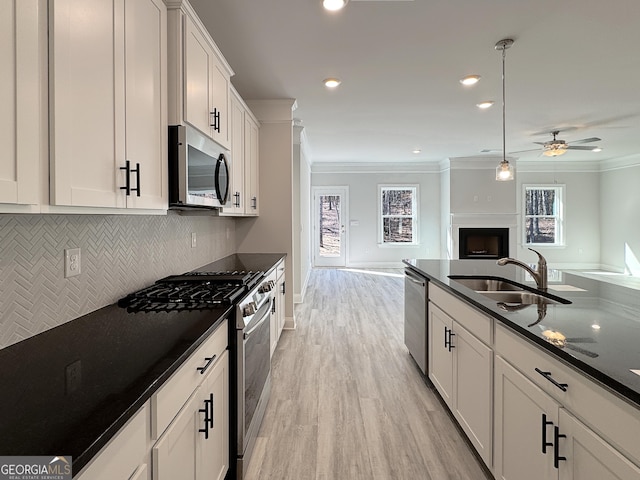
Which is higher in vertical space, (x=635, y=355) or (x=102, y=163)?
(x=102, y=163)

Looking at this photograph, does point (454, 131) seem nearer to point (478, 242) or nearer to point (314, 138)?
point (314, 138)

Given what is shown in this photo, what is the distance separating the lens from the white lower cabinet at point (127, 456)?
0.76m

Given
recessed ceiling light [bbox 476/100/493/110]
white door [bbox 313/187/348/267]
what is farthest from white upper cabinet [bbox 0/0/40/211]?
white door [bbox 313/187/348/267]

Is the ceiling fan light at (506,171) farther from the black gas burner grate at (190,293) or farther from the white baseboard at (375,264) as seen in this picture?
the white baseboard at (375,264)

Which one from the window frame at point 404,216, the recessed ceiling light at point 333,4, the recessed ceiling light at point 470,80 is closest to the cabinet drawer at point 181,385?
the recessed ceiling light at point 333,4

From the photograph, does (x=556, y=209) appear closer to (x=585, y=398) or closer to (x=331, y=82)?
(x=331, y=82)

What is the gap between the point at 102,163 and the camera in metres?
1.29

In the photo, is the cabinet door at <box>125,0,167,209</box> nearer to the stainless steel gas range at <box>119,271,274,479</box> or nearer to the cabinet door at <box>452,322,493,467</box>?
the stainless steel gas range at <box>119,271,274,479</box>

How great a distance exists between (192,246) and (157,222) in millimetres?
643

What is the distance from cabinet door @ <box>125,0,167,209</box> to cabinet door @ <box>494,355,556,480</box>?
1.71 metres

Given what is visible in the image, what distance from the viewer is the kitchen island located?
1.03 meters

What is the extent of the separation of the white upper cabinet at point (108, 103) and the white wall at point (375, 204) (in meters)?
7.92

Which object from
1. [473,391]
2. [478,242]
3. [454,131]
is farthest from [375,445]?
[478,242]

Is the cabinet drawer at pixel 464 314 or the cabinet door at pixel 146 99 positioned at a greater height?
the cabinet door at pixel 146 99
